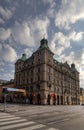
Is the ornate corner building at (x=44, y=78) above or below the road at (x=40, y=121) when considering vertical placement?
above

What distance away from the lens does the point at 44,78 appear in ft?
202

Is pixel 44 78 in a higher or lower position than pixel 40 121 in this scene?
higher

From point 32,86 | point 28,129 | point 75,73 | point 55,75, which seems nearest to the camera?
point 28,129

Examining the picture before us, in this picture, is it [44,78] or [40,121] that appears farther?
[44,78]

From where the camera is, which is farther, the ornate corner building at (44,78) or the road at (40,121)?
the ornate corner building at (44,78)

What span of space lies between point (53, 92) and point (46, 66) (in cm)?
1155

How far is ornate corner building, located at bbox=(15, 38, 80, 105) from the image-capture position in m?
62.4

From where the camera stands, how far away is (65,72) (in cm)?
8081

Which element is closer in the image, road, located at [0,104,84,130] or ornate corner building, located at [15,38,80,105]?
road, located at [0,104,84,130]

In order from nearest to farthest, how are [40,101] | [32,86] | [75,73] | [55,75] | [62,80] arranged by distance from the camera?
[40,101] → [32,86] → [55,75] → [62,80] → [75,73]

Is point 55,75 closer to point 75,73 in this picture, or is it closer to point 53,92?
point 53,92

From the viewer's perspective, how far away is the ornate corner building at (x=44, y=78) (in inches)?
2457

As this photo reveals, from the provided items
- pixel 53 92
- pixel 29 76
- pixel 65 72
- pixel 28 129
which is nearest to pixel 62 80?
pixel 65 72

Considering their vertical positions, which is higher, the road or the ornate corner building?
the ornate corner building
